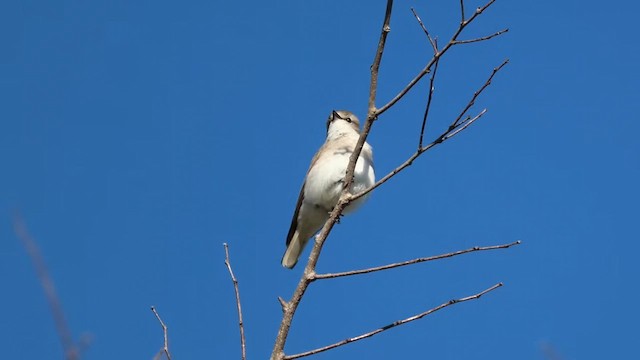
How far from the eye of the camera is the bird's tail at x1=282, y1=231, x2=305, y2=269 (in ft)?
25.4

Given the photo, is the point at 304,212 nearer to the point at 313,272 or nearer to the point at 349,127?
the point at 349,127

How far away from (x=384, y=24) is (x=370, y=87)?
14.1 inches

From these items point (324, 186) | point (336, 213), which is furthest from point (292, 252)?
point (336, 213)

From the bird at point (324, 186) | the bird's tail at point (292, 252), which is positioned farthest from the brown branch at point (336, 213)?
the bird's tail at point (292, 252)

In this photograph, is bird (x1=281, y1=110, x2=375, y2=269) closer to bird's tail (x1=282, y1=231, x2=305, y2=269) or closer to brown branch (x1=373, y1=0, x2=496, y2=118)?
bird's tail (x1=282, y1=231, x2=305, y2=269)

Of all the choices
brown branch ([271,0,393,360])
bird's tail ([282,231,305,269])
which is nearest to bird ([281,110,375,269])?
bird's tail ([282,231,305,269])

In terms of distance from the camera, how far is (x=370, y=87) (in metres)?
4.43

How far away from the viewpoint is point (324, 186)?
7328mm

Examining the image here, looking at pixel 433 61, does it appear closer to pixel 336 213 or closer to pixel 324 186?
pixel 336 213

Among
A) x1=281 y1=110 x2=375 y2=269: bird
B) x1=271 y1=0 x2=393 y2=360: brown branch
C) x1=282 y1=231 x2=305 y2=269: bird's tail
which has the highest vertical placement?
x1=281 y1=110 x2=375 y2=269: bird

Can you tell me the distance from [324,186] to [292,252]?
85 cm

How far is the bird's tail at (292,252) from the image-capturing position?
25.4ft

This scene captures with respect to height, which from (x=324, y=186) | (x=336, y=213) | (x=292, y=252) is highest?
(x=324, y=186)

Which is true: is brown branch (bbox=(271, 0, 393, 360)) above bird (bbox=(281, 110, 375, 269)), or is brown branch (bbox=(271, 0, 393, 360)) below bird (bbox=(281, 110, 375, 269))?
below
